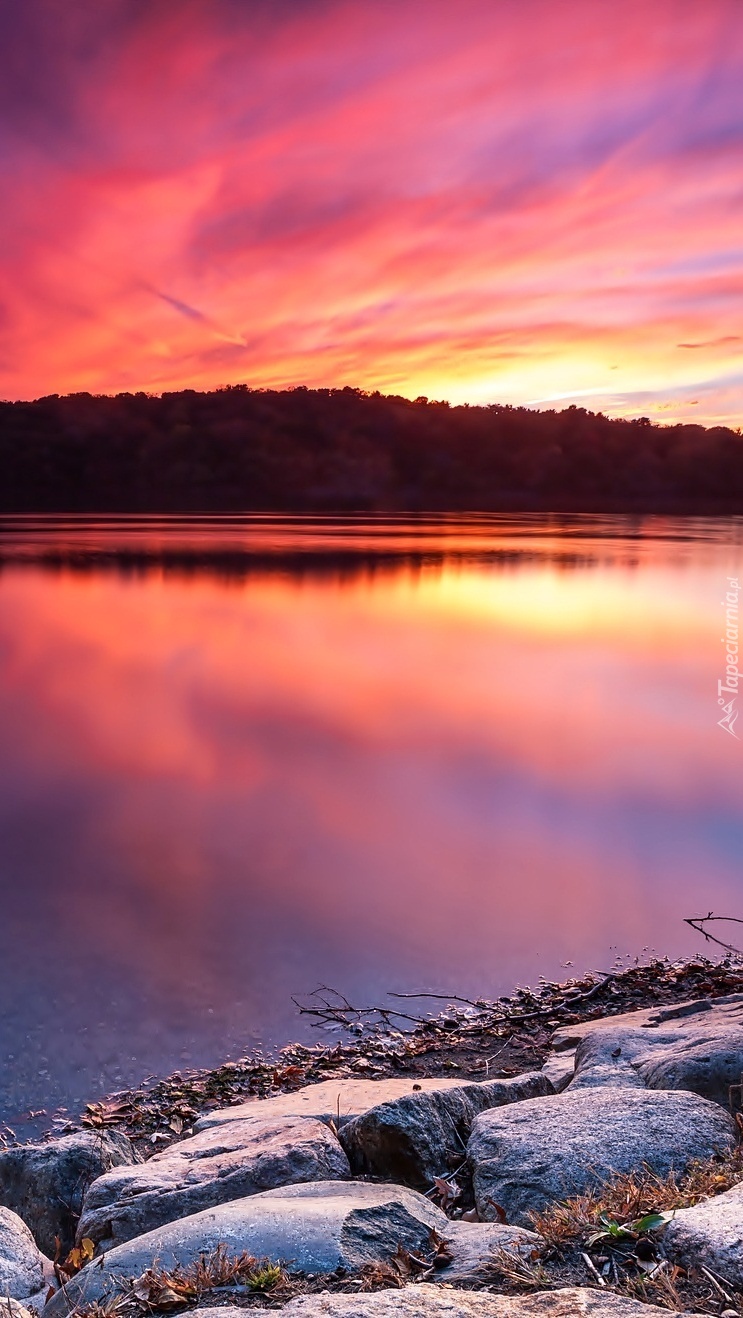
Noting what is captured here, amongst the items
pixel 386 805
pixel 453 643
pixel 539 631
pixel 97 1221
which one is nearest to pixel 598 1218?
pixel 97 1221

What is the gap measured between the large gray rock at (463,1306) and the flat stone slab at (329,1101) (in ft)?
7.59

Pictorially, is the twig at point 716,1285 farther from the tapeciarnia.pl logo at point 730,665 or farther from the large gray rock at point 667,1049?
the tapeciarnia.pl logo at point 730,665

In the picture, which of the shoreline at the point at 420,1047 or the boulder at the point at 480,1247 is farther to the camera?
the shoreline at the point at 420,1047

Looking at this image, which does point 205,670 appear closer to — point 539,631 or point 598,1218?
point 539,631

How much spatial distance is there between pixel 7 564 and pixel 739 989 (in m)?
43.1

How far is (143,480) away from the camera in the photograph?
129 metres

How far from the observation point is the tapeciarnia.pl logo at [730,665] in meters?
18.8

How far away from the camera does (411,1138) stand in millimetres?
4594

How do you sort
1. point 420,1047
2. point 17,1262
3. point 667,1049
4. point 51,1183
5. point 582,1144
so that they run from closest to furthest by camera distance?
point 17,1262 → point 582,1144 → point 51,1183 → point 667,1049 → point 420,1047

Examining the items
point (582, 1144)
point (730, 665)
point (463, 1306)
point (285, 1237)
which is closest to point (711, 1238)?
point (463, 1306)

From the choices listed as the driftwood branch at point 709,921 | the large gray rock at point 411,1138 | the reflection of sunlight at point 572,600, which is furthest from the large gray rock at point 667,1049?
the reflection of sunlight at point 572,600

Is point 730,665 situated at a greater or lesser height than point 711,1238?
lesser

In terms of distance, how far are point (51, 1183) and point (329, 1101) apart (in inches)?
65.6

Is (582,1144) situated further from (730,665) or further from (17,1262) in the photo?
(730,665)
